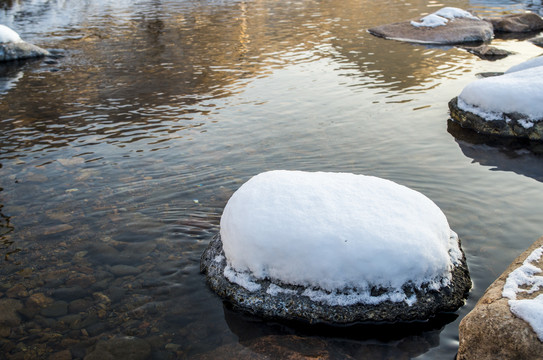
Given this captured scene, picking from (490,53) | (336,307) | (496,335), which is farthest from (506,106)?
(490,53)

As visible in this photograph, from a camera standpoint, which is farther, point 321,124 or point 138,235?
point 321,124

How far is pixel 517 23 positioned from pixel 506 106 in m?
11.9

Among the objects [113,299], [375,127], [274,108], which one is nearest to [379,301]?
[113,299]

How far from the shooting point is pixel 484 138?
872cm

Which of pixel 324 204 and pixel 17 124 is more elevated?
pixel 324 204

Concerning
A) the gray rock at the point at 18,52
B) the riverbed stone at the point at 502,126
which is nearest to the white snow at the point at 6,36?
the gray rock at the point at 18,52

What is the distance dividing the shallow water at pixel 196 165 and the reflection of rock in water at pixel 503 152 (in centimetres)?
4

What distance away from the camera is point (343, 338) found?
4.16 meters

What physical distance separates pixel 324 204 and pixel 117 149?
16.5 ft

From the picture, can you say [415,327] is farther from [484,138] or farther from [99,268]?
[484,138]

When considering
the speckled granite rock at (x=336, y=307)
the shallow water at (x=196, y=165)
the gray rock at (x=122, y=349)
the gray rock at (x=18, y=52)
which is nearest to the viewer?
the gray rock at (x=122, y=349)

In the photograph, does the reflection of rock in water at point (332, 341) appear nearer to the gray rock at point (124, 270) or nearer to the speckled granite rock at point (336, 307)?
the speckled granite rock at point (336, 307)

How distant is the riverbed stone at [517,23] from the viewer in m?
18.3

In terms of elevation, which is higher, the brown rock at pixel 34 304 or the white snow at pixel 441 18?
the white snow at pixel 441 18
